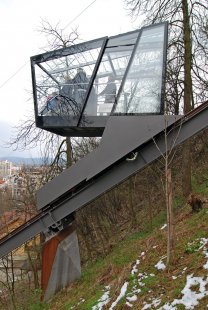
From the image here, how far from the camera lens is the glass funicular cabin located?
9.88 meters

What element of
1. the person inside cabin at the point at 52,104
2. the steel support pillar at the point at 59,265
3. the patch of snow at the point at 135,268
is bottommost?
the steel support pillar at the point at 59,265

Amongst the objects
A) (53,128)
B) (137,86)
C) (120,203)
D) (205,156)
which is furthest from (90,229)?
(137,86)

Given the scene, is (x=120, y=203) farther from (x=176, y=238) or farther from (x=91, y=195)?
(x=176, y=238)

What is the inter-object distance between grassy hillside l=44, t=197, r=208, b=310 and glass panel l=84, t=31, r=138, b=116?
371 cm

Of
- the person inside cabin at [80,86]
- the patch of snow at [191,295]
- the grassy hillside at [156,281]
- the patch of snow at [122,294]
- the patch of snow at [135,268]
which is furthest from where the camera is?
the person inside cabin at [80,86]

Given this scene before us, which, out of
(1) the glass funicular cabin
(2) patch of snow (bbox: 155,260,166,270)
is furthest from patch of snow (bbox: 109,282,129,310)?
(1) the glass funicular cabin

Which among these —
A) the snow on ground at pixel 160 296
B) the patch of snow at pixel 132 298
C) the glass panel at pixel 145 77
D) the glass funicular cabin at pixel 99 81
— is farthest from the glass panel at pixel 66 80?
the patch of snow at pixel 132 298

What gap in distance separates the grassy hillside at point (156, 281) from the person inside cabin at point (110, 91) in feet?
12.1

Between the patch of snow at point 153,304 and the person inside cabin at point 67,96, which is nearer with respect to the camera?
the patch of snow at point 153,304

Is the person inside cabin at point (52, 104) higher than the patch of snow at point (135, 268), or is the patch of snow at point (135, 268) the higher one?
the person inside cabin at point (52, 104)

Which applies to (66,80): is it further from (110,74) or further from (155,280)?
(155,280)

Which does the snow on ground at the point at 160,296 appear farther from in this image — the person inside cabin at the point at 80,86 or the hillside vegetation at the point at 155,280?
the person inside cabin at the point at 80,86

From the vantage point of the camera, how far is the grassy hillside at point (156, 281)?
18.6ft

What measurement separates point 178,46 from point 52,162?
8.75 m
